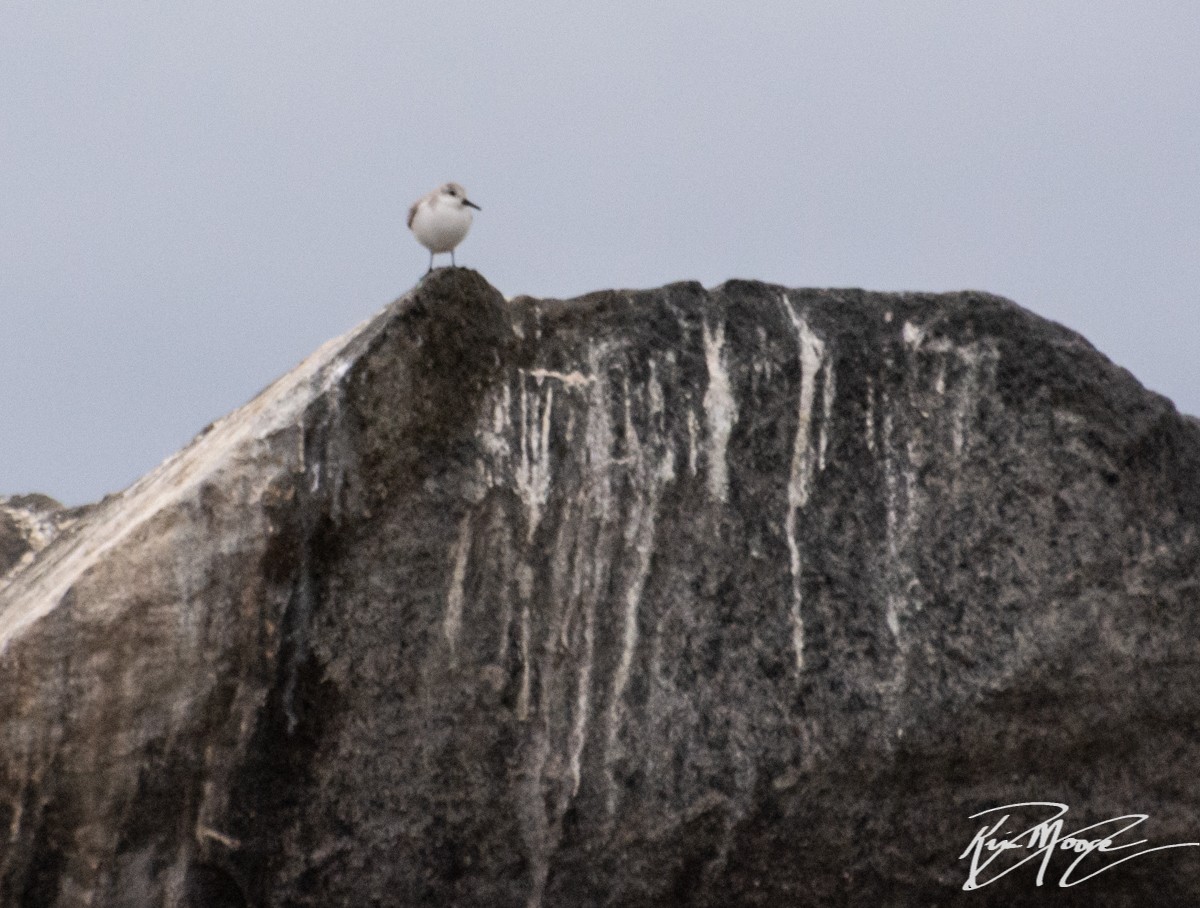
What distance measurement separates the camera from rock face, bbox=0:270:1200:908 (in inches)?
285

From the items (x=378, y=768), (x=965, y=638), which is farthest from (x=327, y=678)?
(x=965, y=638)

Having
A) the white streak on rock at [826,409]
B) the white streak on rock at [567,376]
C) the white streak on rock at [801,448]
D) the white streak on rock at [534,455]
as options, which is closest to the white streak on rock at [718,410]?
the white streak on rock at [801,448]

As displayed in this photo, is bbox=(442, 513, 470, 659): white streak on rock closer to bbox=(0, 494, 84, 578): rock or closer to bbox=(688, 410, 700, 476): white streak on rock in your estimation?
bbox=(688, 410, 700, 476): white streak on rock

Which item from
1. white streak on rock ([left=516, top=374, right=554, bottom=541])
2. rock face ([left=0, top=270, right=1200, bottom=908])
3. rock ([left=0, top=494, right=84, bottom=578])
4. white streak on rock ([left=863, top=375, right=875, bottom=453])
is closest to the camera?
rock face ([left=0, top=270, right=1200, bottom=908])

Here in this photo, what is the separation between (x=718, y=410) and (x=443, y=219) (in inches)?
80.4

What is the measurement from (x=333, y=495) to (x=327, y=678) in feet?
2.74

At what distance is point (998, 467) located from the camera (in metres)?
8.15

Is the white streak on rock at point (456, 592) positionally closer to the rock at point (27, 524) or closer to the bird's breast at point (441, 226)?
the bird's breast at point (441, 226)

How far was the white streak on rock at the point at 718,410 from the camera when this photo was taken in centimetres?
789
